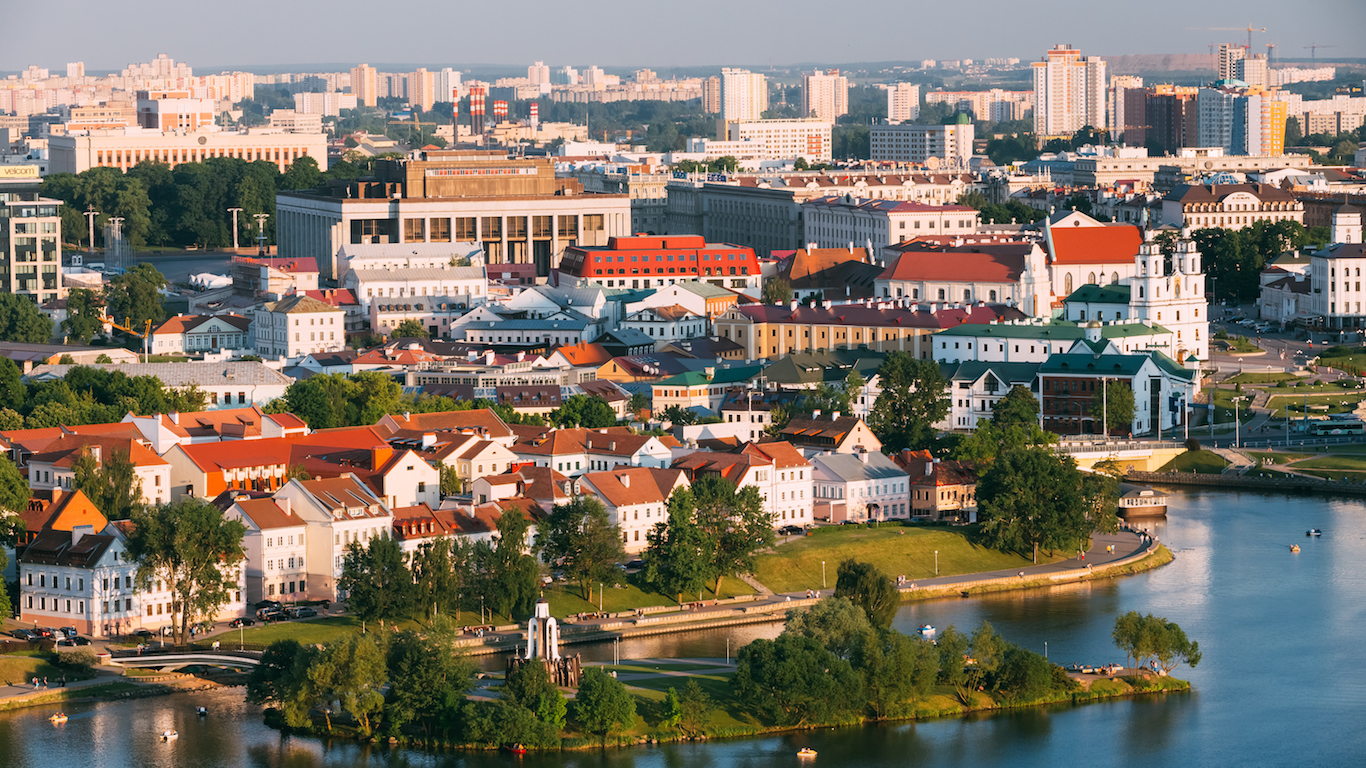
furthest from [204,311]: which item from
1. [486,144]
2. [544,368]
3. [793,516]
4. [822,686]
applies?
[486,144]

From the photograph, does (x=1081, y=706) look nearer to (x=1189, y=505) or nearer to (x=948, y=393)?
(x=1189, y=505)

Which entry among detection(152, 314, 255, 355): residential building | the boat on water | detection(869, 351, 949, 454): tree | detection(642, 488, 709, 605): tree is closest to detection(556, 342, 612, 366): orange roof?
detection(869, 351, 949, 454): tree

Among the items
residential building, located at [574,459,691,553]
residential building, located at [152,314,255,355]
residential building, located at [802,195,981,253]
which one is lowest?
residential building, located at [574,459,691,553]

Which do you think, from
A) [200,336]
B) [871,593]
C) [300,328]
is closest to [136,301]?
[200,336]

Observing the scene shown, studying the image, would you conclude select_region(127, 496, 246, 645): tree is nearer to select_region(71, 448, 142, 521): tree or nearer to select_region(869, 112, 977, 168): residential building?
select_region(71, 448, 142, 521): tree

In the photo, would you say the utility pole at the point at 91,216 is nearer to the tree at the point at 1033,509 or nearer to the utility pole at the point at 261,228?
the utility pole at the point at 261,228

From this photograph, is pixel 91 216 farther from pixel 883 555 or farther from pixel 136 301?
pixel 883 555
